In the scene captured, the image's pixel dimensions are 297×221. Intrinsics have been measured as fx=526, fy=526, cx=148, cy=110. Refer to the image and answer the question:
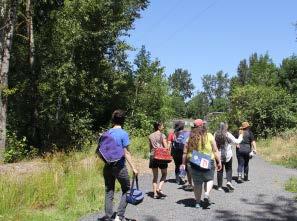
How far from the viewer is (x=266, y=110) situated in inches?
1447

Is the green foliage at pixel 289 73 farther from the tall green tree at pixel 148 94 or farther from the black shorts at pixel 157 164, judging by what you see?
the black shorts at pixel 157 164

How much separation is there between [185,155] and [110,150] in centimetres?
242

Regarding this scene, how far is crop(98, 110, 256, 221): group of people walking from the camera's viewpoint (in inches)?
351

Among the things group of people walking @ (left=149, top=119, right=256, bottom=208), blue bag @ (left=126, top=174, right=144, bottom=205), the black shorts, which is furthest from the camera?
the black shorts

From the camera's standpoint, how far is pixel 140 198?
30.0 feet

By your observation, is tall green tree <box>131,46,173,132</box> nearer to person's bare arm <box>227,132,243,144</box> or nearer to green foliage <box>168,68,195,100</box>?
person's bare arm <box>227,132,243,144</box>

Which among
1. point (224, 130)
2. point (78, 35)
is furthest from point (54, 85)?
point (224, 130)

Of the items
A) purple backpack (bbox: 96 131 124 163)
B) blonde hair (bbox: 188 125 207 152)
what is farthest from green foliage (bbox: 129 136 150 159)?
purple backpack (bbox: 96 131 124 163)

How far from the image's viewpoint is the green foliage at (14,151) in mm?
22034

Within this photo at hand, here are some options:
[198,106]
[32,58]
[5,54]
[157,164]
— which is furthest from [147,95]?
[198,106]

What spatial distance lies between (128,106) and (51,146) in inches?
262

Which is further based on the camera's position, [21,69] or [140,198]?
[21,69]

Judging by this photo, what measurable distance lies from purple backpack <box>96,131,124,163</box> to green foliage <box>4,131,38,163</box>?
43.9 ft

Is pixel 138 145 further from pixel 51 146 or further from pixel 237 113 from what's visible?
pixel 237 113
